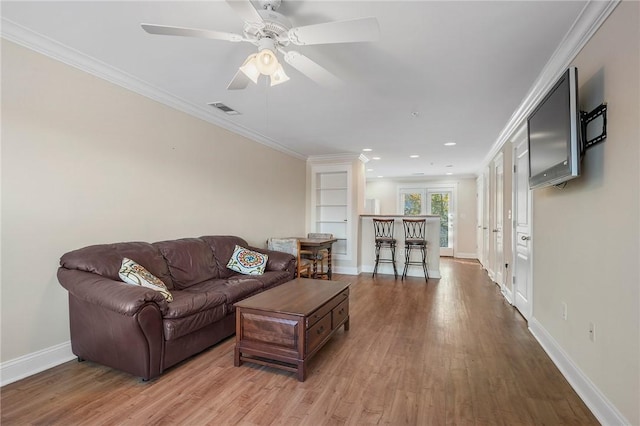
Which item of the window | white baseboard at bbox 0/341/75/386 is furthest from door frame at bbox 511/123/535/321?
the window

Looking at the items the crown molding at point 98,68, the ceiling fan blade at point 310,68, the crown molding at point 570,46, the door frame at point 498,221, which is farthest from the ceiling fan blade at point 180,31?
the door frame at point 498,221

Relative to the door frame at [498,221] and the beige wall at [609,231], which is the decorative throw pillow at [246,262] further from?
the door frame at [498,221]

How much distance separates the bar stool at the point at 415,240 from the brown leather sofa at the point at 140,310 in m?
3.54

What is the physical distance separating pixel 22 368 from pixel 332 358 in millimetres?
2220

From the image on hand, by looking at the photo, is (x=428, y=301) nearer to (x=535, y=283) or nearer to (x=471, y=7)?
(x=535, y=283)

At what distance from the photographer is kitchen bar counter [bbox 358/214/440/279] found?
5840 millimetres

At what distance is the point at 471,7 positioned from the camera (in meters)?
1.83

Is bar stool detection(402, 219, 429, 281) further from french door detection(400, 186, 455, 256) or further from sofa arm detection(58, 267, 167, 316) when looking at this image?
sofa arm detection(58, 267, 167, 316)

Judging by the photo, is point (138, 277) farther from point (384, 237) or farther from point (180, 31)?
point (384, 237)

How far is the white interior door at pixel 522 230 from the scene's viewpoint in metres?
3.33

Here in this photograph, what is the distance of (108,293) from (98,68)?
6.18ft

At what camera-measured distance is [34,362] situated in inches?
89.1

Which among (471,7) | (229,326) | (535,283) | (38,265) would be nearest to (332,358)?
(229,326)

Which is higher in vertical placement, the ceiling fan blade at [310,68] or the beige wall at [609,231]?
the ceiling fan blade at [310,68]
